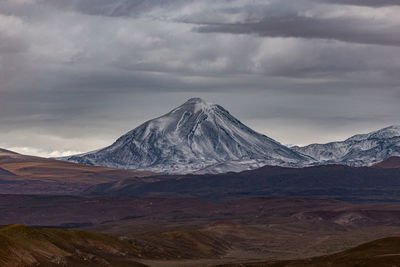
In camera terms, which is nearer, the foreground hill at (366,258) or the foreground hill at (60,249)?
the foreground hill at (366,258)

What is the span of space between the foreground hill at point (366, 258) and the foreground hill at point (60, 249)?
27858mm

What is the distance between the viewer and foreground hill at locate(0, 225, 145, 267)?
138500mm

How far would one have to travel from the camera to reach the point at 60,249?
159875 millimetres

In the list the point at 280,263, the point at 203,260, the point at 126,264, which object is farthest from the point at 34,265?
the point at 203,260

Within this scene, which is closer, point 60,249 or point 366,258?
point 366,258

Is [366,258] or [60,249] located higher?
[60,249]

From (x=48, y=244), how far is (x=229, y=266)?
33.5m

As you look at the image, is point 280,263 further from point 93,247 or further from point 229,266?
point 93,247

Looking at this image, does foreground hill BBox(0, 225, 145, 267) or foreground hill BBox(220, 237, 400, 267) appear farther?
foreground hill BBox(0, 225, 145, 267)

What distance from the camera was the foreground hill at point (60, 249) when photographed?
138500 millimetres

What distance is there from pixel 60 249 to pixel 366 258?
56.4 meters

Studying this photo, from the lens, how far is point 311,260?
154375mm

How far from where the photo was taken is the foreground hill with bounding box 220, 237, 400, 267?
134 m

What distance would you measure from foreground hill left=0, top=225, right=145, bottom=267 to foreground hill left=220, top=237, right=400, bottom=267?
27858 mm
